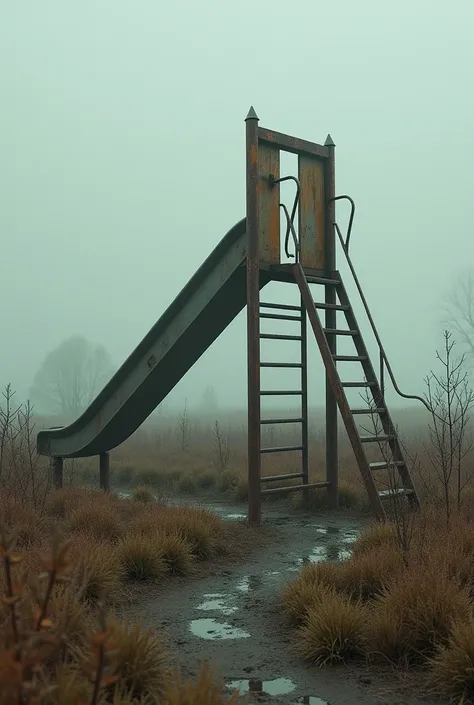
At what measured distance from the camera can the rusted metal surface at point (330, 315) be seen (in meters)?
8.31

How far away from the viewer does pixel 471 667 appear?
3.00 meters

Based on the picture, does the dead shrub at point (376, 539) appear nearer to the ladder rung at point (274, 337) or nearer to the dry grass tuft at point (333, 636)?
the dry grass tuft at point (333, 636)

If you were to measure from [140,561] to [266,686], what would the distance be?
6.24 feet

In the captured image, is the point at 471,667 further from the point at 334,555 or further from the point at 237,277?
the point at 237,277

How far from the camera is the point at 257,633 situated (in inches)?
156

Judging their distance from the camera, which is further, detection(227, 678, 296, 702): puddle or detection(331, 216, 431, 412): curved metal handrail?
detection(331, 216, 431, 412): curved metal handrail

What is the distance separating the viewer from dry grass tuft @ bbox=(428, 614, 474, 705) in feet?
9.86

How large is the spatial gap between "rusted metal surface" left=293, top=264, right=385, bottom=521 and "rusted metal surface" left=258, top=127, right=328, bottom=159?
137cm

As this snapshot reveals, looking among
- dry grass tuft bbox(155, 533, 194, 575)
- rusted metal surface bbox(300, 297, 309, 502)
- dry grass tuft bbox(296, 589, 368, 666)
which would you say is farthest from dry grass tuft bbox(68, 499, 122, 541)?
rusted metal surface bbox(300, 297, 309, 502)

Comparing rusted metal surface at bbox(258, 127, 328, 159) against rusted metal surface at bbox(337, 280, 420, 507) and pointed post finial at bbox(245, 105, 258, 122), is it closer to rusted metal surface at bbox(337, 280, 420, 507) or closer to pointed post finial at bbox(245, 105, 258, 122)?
pointed post finial at bbox(245, 105, 258, 122)

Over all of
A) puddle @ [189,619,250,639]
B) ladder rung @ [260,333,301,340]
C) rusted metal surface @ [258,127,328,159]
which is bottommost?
puddle @ [189,619,250,639]

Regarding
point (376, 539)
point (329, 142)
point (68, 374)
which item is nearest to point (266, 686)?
point (376, 539)

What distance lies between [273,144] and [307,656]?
5.58 m

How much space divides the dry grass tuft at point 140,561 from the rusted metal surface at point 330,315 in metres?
3.61
